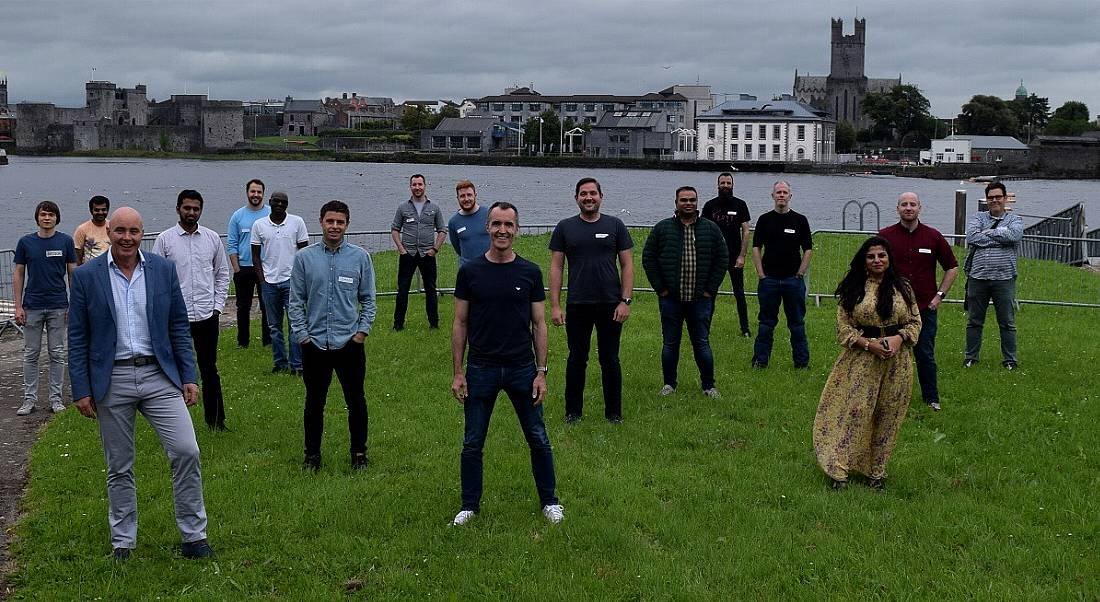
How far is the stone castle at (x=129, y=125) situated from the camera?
17162 centimetres

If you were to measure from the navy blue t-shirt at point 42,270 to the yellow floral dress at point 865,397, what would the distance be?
7.80 m

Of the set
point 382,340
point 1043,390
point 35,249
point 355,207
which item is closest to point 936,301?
point 1043,390

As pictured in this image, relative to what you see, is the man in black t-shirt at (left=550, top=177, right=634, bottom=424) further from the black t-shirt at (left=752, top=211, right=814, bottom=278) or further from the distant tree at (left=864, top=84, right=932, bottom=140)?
the distant tree at (left=864, top=84, right=932, bottom=140)

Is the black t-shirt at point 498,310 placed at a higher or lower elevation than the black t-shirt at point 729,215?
lower

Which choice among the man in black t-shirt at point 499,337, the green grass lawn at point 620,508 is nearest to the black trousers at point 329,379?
the green grass lawn at point 620,508

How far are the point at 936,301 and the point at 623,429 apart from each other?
3.31 metres

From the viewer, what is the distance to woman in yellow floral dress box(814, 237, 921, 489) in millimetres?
7984

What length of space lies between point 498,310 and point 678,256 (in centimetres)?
415

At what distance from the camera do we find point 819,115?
6462 inches

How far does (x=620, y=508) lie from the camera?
25.1ft

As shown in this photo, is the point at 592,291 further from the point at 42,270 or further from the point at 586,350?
the point at 42,270

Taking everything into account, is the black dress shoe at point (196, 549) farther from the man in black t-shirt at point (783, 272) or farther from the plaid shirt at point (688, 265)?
the man in black t-shirt at point (783, 272)

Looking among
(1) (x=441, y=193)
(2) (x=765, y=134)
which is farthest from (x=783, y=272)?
(2) (x=765, y=134)

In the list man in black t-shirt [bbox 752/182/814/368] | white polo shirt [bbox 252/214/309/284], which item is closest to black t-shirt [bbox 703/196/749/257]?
man in black t-shirt [bbox 752/182/814/368]
